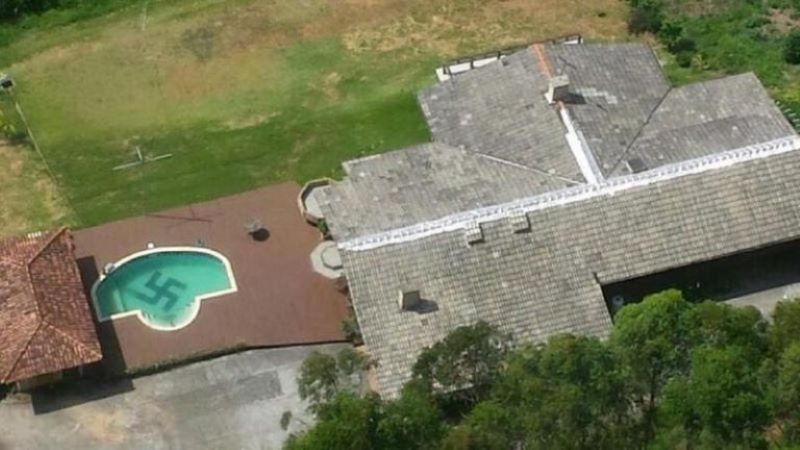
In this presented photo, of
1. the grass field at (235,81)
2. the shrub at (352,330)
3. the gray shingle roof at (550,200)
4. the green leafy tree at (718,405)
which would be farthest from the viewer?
the grass field at (235,81)

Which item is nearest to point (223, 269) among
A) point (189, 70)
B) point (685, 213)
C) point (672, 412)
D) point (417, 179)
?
point (417, 179)

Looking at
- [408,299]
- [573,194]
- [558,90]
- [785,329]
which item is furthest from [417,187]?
[785,329]

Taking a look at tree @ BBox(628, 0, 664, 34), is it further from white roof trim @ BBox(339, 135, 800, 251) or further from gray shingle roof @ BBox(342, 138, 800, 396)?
gray shingle roof @ BBox(342, 138, 800, 396)

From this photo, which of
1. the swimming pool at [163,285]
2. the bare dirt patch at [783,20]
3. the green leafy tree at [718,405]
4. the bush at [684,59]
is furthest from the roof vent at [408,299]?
the bare dirt patch at [783,20]

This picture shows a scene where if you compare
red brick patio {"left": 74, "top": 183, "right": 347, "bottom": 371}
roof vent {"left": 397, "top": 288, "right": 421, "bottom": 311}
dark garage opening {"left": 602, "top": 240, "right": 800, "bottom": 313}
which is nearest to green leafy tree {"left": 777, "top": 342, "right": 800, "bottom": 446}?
dark garage opening {"left": 602, "top": 240, "right": 800, "bottom": 313}

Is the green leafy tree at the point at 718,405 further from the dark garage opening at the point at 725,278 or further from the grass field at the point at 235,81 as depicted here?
the grass field at the point at 235,81

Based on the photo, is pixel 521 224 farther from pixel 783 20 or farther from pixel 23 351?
pixel 783 20

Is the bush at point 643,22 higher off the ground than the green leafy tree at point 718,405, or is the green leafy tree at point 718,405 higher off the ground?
the bush at point 643,22

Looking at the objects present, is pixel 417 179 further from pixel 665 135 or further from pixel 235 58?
pixel 235 58
